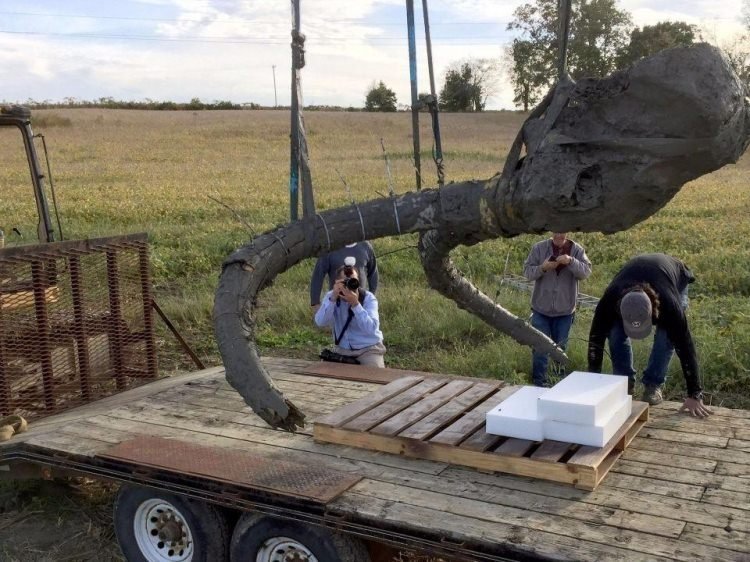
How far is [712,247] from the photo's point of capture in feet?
39.2

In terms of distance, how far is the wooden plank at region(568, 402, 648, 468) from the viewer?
3.80 m

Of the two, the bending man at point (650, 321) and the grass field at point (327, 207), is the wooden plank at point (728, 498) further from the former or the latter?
the grass field at point (327, 207)

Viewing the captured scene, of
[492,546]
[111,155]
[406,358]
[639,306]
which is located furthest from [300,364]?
[111,155]

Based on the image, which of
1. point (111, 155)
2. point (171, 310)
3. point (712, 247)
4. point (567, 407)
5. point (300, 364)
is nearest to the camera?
point (567, 407)

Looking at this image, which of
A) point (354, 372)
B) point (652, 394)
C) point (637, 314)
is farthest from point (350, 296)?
point (652, 394)

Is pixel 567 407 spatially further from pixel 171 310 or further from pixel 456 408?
pixel 171 310

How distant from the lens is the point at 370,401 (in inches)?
198

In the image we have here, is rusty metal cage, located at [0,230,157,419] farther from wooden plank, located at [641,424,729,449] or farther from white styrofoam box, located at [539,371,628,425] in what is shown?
wooden plank, located at [641,424,729,449]

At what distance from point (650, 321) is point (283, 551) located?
102 inches

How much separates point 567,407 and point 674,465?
0.66 m

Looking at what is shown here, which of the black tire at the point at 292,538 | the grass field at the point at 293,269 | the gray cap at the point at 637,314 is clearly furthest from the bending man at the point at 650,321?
the black tire at the point at 292,538

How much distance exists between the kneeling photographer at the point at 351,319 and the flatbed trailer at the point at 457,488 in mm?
732

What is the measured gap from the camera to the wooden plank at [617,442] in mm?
3801

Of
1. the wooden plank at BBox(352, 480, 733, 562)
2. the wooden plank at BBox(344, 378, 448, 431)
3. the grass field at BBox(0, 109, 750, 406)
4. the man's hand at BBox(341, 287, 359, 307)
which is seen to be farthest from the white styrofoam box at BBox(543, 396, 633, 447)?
the man's hand at BBox(341, 287, 359, 307)
